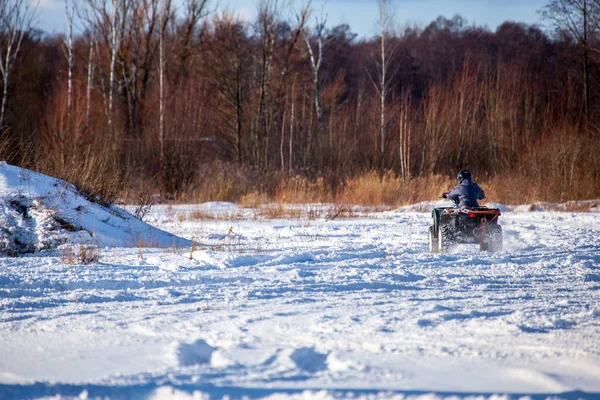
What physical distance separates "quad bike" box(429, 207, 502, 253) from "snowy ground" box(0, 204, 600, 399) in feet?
1.22

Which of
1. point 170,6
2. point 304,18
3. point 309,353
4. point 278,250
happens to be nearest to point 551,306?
point 309,353

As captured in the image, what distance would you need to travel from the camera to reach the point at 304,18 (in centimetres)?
2556

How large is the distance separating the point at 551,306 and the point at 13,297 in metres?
4.35

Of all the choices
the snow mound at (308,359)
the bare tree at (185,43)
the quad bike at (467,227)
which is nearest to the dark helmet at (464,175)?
the quad bike at (467,227)

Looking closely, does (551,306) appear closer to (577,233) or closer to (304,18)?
(577,233)

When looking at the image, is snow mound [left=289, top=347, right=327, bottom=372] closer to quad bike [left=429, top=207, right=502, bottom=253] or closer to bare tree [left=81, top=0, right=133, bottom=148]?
quad bike [left=429, top=207, right=502, bottom=253]

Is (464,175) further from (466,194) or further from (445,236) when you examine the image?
Answer: (445,236)

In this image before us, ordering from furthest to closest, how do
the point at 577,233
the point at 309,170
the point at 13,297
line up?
the point at 309,170 → the point at 577,233 → the point at 13,297

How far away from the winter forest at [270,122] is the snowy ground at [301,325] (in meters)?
4.67

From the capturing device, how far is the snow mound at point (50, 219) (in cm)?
786

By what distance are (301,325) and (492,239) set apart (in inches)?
175

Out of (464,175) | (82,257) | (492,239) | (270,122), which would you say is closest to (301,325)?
(82,257)

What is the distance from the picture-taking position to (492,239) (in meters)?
7.89

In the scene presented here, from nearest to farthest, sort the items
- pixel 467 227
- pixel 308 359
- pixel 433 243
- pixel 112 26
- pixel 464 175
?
pixel 308 359
pixel 467 227
pixel 433 243
pixel 464 175
pixel 112 26
